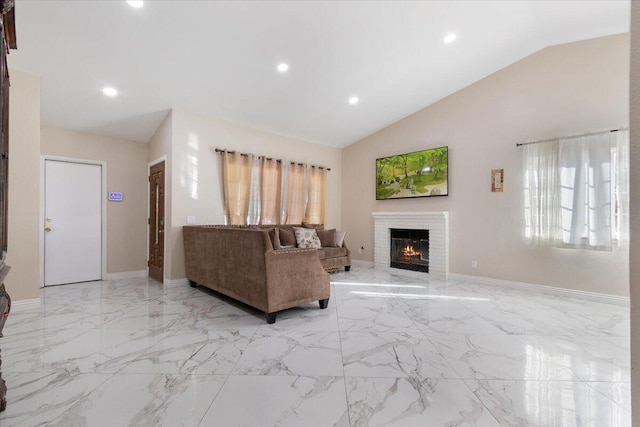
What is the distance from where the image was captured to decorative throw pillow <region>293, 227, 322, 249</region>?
524 cm

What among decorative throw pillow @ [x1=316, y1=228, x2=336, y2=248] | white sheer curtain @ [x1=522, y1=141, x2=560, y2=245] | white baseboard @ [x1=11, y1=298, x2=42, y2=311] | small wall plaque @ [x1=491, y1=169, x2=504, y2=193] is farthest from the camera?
decorative throw pillow @ [x1=316, y1=228, x2=336, y2=248]

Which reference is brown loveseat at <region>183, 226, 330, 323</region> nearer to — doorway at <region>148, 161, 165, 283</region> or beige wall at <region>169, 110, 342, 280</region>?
beige wall at <region>169, 110, 342, 280</region>

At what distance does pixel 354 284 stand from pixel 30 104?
4773mm

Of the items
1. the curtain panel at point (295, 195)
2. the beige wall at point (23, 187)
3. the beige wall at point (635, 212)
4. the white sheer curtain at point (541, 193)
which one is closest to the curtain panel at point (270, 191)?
the curtain panel at point (295, 195)

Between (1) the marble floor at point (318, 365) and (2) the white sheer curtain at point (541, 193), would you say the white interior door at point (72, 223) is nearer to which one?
(1) the marble floor at point (318, 365)

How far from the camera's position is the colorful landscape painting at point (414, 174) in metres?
5.06

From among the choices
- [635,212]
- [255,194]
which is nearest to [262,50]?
[255,194]

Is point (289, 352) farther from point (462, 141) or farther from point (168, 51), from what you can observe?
point (462, 141)

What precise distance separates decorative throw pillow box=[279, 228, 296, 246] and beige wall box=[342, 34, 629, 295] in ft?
7.13

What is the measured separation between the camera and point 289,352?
226 cm

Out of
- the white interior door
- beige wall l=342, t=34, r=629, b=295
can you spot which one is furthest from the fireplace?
the white interior door

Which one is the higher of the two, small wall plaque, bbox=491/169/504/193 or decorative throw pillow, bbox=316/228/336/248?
small wall plaque, bbox=491/169/504/193

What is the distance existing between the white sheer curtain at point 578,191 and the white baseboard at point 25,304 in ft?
21.3

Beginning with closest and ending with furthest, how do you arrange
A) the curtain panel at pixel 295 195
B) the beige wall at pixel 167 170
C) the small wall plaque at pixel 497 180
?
the beige wall at pixel 167 170
the small wall plaque at pixel 497 180
the curtain panel at pixel 295 195
